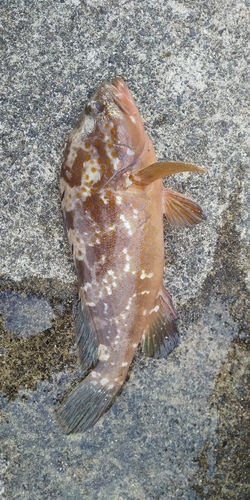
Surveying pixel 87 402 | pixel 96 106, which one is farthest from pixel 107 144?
pixel 87 402

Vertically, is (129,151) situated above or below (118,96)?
below

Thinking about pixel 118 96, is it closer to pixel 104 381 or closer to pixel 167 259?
pixel 167 259

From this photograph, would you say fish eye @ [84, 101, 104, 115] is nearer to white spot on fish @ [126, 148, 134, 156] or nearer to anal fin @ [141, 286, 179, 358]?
white spot on fish @ [126, 148, 134, 156]

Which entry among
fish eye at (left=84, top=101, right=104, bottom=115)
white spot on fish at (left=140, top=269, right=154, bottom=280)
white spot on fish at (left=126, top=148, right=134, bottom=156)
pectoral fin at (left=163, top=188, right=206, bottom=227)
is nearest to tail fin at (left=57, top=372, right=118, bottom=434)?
white spot on fish at (left=140, top=269, right=154, bottom=280)

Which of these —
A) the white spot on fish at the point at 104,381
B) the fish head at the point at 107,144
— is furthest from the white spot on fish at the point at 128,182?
the white spot on fish at the point at 104,381

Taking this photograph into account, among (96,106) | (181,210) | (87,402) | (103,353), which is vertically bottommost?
(87,402)

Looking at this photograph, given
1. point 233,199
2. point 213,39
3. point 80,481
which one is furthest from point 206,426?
point 213,39
